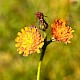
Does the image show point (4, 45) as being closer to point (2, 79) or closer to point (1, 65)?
point (1, 65)

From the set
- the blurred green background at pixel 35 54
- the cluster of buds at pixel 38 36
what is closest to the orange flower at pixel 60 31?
the cluster of buds at pixel 38 36

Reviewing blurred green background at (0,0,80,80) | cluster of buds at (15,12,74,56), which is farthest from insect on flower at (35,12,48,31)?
blurred green background at (0,0,80,80)

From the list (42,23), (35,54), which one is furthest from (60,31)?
(35,54)

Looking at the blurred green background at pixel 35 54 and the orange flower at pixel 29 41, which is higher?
the blurred green background at pixel 35 54

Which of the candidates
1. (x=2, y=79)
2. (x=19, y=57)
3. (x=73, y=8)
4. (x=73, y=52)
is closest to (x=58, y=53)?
(x=73, y=52)

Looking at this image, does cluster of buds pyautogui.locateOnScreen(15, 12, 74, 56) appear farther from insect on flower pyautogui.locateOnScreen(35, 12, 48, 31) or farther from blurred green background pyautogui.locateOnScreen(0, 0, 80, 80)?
blurred green background pyautogui.locateOnScreen(0, 0, 80, 80)

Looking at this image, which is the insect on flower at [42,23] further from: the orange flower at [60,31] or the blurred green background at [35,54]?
the blurred green background at [35,54]
